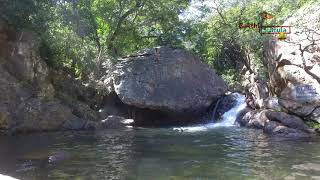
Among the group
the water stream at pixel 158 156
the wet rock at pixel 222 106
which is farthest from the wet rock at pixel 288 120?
the wet rock at pixel 222 106

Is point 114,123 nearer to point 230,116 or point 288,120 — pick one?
point 230,116

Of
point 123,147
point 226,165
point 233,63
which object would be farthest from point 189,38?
point 226,165

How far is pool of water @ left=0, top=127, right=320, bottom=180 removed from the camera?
39.5ft

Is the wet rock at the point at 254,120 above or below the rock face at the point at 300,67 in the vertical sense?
below

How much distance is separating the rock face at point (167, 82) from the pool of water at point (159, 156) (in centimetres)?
438

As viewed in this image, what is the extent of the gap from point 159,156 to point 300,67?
12.1 m

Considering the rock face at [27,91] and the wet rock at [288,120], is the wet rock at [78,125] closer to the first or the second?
the rock face at [27,91]

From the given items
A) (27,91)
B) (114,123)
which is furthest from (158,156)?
(27,91)

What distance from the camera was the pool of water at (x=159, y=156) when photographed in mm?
12031

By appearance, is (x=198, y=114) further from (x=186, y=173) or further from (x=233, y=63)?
(x=233, y=63)

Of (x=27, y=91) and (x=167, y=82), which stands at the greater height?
(x=167, y=82)

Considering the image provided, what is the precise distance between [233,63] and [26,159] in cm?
3298

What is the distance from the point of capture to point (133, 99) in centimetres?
2484

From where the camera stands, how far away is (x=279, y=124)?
70.2 ft
